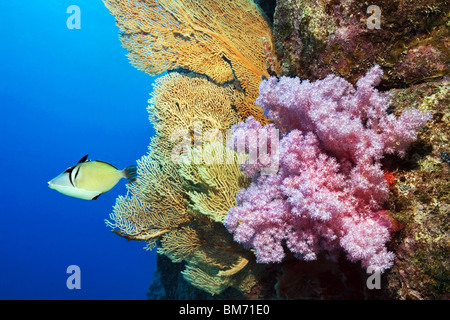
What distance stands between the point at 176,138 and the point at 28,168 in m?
69.2

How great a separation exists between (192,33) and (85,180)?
9.44ft

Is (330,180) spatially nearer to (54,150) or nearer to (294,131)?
(294,131)

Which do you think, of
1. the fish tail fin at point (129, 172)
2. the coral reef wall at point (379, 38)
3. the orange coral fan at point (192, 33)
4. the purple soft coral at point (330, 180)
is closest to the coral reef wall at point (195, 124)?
the orange coral fan at point (192, 33)

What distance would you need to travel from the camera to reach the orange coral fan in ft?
13.3

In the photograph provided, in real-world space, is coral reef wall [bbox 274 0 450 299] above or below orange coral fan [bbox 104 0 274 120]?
below

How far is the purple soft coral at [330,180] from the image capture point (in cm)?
178

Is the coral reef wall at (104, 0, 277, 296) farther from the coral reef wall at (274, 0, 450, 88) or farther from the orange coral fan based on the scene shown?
the coral reef wall at (274, 0, 450, 88)

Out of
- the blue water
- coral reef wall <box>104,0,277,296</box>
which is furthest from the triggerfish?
the blue water

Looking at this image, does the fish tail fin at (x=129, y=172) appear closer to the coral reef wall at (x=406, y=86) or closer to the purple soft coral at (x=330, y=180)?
the purple soft coral at (x=330, y=180)

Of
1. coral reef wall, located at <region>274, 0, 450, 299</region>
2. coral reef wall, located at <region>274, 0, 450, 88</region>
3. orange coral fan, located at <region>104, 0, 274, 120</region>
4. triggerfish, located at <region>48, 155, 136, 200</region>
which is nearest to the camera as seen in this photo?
coral reef wall, located at <region>274, 0, 450, 299</region>

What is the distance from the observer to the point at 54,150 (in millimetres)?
64812

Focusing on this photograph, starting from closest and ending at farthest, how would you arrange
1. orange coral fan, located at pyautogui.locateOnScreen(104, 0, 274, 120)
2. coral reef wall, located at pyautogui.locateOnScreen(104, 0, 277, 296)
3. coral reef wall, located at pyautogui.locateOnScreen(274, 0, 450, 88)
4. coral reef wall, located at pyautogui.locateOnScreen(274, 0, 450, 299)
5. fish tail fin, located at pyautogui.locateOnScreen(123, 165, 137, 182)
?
coral reef wall, located at pyautogui.locateOnScreen(274, 0, 450, 299) → coral reef wall, located at pyautogui.locateOnScreen(274, 0, 450, 88) → fish tail fin, located at pyautogui.locateOnScreen(123, 165, 137, 182) → coral reef wall, located at pyautogui.locateOnScreen(104, 0, 277, 296) → orange coral fan, located at pyautogui.locateOnScreen(104, 0, 274, 120)

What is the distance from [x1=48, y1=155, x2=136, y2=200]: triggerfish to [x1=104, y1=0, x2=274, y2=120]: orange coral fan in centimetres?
228
